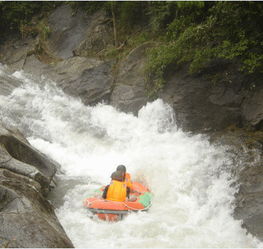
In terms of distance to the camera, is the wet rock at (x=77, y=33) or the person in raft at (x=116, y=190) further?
the wet rock at (x=77, y=33)

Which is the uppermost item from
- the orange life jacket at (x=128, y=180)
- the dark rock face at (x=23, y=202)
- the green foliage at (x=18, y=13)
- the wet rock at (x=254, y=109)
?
the green foliage at (x=18, y=13)

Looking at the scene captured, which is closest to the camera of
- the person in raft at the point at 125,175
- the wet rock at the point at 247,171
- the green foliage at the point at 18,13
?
the wet rock at the point at 247,171

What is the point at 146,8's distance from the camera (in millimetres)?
13109

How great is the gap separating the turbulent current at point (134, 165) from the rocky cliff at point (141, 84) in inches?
13.5

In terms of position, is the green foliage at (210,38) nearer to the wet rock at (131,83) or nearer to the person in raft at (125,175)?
the wet rock at (131,83)

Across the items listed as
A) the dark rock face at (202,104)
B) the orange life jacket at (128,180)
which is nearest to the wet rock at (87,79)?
the dark rock face at (202,104)

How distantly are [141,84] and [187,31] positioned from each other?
86.2 inches

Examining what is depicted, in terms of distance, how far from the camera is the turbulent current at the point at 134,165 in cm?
652

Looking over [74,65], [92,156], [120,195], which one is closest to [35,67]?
[74,65]

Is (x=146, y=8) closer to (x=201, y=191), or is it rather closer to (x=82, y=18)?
(x=82, y=18)

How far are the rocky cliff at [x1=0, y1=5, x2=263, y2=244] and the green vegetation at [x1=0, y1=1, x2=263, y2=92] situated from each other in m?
0.31

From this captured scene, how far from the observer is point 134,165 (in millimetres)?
8969

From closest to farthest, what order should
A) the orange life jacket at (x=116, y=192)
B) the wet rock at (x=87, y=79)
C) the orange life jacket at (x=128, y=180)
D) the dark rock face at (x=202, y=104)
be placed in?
the orange life jacket at (x=116, y=192), the orange life jacket at (x=128, y=180), the dark rock face at (x=202, y=104), the wet rock at (x=87, y=79)

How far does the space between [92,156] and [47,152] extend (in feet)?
3.89
